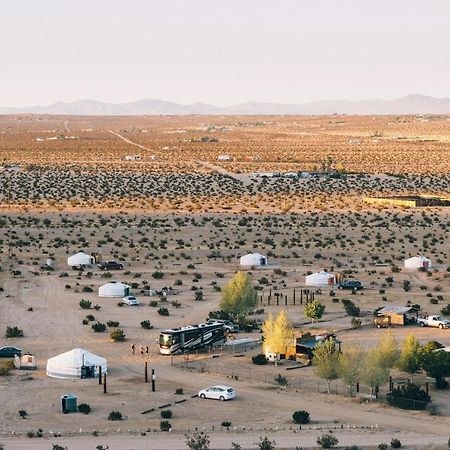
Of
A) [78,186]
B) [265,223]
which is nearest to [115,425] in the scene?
[265,223]

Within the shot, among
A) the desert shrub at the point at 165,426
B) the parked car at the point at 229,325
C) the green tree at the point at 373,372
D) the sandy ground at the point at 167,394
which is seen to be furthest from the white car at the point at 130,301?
the desert shrub at the point at 165,426

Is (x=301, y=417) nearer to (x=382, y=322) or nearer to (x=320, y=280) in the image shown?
(x=382, y=322)

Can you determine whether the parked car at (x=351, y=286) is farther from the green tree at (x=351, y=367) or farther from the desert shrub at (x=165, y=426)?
the desert shrub at (x=165, y=426)

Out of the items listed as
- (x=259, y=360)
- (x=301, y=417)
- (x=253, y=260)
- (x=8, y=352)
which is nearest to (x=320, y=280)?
(x=253, y=260)

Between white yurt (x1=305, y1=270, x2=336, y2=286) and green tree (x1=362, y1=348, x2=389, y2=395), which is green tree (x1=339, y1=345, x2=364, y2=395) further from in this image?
white yurt (x1=305, y1=270, x2=336, y2=286)

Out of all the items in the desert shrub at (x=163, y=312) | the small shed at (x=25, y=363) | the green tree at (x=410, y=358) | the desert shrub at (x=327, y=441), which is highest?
the green tree at (x=410, y=358)

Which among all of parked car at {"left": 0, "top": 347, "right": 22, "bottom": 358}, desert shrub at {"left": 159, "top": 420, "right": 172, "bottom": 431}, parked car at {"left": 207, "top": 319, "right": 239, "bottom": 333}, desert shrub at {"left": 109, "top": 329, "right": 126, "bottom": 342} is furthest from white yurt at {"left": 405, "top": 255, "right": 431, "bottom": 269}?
desert shrub at {"left": 159, "top": 420, "right": 172, "bottom": 431}

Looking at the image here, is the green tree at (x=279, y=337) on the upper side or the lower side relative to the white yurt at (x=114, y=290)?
upper
